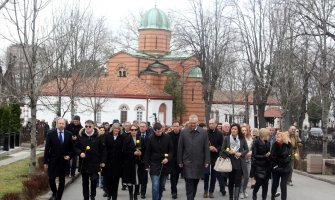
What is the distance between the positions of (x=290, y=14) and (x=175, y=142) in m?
12.6

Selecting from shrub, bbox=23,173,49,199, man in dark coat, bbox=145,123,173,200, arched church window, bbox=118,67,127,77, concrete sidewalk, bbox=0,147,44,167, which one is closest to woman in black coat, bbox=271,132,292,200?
man in dark coat, bbox=145,123,173,200

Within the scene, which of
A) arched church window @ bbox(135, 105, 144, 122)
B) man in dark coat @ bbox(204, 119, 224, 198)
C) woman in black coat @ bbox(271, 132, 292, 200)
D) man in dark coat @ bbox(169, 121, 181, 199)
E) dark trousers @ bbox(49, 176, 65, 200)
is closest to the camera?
dark trousers @ bbox(49, 176, 65, 200)

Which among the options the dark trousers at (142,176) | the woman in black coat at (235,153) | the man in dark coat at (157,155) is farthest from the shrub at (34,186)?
the woman in black coat at (235,153)

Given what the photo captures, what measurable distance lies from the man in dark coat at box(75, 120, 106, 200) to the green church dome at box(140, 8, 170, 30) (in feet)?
190

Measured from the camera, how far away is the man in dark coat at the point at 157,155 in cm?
1199

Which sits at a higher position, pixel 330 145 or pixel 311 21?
pixel 311 21

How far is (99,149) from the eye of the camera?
1188 centimetres

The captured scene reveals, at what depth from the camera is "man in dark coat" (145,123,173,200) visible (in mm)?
Result: 11992

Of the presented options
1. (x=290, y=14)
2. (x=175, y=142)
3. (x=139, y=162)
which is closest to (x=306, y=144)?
(x=290, y=14)

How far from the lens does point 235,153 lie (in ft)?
40.8

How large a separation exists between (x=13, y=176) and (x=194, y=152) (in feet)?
23.0

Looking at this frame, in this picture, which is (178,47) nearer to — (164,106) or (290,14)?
(164,106)

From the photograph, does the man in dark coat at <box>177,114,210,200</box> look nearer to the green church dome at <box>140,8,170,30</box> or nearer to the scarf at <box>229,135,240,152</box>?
the scarf at <box>229,135,240,152</box>

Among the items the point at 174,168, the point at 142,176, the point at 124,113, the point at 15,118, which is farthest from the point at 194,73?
the point at 174,168
